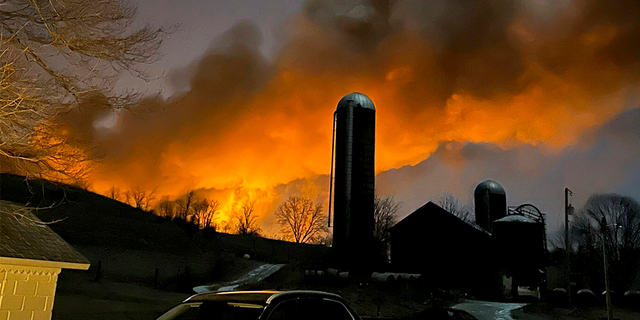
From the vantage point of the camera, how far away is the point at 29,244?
10.0m

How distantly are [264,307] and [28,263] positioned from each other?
6580 millimetres

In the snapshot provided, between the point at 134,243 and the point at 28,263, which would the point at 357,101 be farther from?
the point at 134,243

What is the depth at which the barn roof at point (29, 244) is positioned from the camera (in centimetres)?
948

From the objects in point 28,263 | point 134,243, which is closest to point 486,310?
point 28,263

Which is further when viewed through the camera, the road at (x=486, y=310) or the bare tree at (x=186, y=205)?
the bare tree at (x=186, y=205)

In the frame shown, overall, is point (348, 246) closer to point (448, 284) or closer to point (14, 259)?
point (448, 284)

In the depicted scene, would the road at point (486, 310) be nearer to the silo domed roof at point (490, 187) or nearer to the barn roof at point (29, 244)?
the silo domed roof at point (490, 187)

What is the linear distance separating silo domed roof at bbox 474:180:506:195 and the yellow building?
46633 mm

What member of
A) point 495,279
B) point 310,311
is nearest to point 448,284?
point 495,279

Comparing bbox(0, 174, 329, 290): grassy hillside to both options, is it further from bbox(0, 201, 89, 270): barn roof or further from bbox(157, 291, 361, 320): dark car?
bbox(157, 291, 361, 320): dark car

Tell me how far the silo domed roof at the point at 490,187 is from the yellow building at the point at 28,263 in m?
46.6

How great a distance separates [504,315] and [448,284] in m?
10.9

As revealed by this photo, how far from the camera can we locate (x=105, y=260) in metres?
46.8

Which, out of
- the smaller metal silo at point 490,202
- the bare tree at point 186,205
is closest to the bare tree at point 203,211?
the bare tree at point 186,205
